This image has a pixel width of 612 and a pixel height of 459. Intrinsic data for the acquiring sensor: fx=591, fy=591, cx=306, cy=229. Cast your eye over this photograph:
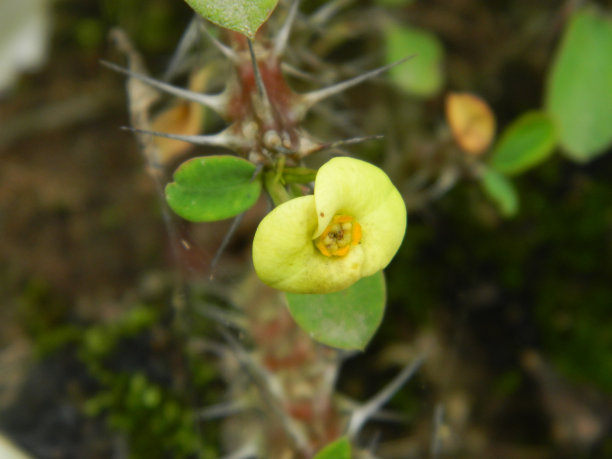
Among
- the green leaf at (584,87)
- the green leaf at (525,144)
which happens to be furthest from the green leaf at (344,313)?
the green leaf at (584,87)

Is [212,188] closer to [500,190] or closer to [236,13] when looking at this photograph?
[236,13]

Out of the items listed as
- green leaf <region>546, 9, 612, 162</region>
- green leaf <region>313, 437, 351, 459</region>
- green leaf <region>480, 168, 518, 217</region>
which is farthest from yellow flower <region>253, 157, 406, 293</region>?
green leaf <region>546, 9, 612, 162</region>

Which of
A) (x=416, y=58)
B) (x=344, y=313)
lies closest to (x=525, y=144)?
(x=416, y=58)

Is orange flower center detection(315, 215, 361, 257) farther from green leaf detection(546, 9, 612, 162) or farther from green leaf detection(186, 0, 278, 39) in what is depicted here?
green leaf detection(546, 9, 612, 162)

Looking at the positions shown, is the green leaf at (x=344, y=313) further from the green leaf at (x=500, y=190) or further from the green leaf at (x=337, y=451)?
the green leaf at (x=500, y=190)

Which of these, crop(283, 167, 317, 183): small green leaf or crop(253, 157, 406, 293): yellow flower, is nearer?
crop(253, 157, 406, 293): yellow flower
